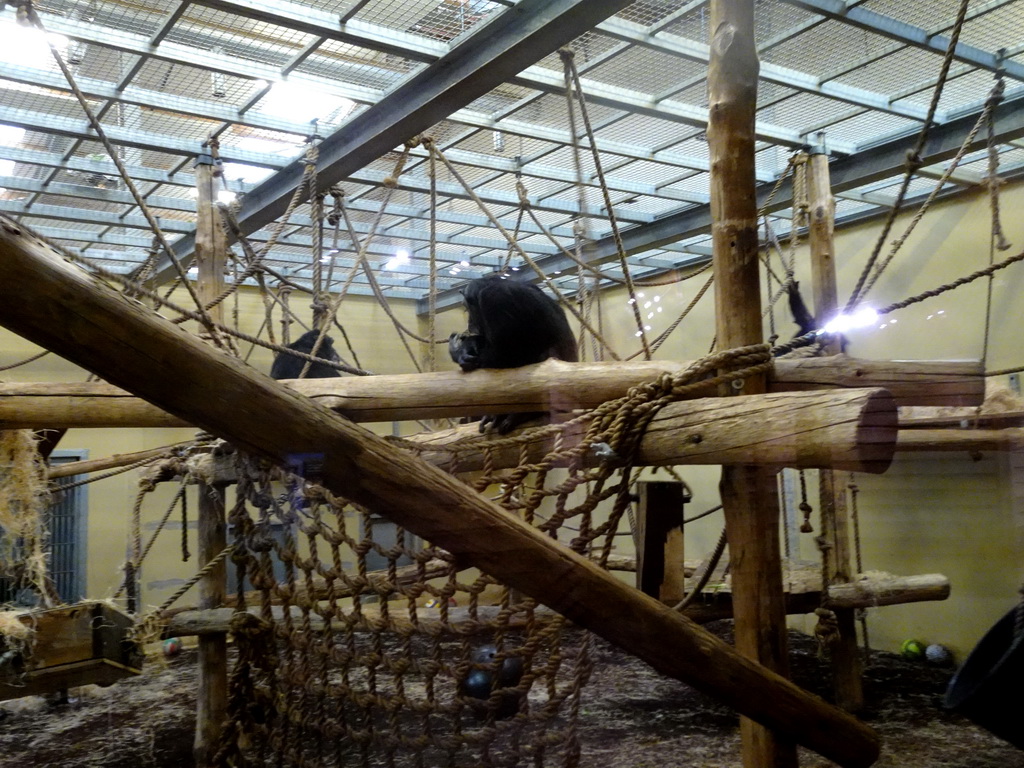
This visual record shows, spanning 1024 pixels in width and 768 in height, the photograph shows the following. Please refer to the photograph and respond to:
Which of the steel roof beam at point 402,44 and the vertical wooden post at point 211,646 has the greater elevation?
the steel roof beam at point 402,44

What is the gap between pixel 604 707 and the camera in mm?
4625

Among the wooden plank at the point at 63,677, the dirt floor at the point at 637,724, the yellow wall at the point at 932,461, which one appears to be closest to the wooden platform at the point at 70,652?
the wooden plank at the point at 63,677

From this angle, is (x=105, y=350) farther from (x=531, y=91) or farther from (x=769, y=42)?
(x=531, y=91)

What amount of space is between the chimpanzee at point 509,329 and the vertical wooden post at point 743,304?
1.16 meters

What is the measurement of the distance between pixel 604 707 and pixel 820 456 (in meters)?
3.52

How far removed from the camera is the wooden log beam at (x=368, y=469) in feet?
3.26

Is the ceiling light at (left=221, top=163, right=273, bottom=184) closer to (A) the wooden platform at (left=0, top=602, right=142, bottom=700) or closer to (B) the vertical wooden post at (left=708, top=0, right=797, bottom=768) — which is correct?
(A) the wooden platform at (left=0, top=602, right=142, bottom=700)

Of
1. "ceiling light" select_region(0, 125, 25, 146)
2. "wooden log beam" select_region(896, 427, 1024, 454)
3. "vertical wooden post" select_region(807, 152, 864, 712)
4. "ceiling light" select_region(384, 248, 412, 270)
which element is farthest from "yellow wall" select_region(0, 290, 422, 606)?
"wooden log beam" select_region(896, 427, 1024, 454)

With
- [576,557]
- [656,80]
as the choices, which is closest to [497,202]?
[656,80]

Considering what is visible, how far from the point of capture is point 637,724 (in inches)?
172

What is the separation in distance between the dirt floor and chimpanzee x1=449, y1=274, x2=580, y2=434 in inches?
78.9

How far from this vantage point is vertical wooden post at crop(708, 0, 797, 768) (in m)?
1.86

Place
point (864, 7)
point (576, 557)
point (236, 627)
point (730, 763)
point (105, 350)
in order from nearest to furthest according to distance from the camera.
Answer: point (105, 350) → point (576, 557) → point (236, 627) → point (864, 7) → point (730, 763)

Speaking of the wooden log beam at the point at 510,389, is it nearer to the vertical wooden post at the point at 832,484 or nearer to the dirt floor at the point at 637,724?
the dirt floor at the point at 637,724
